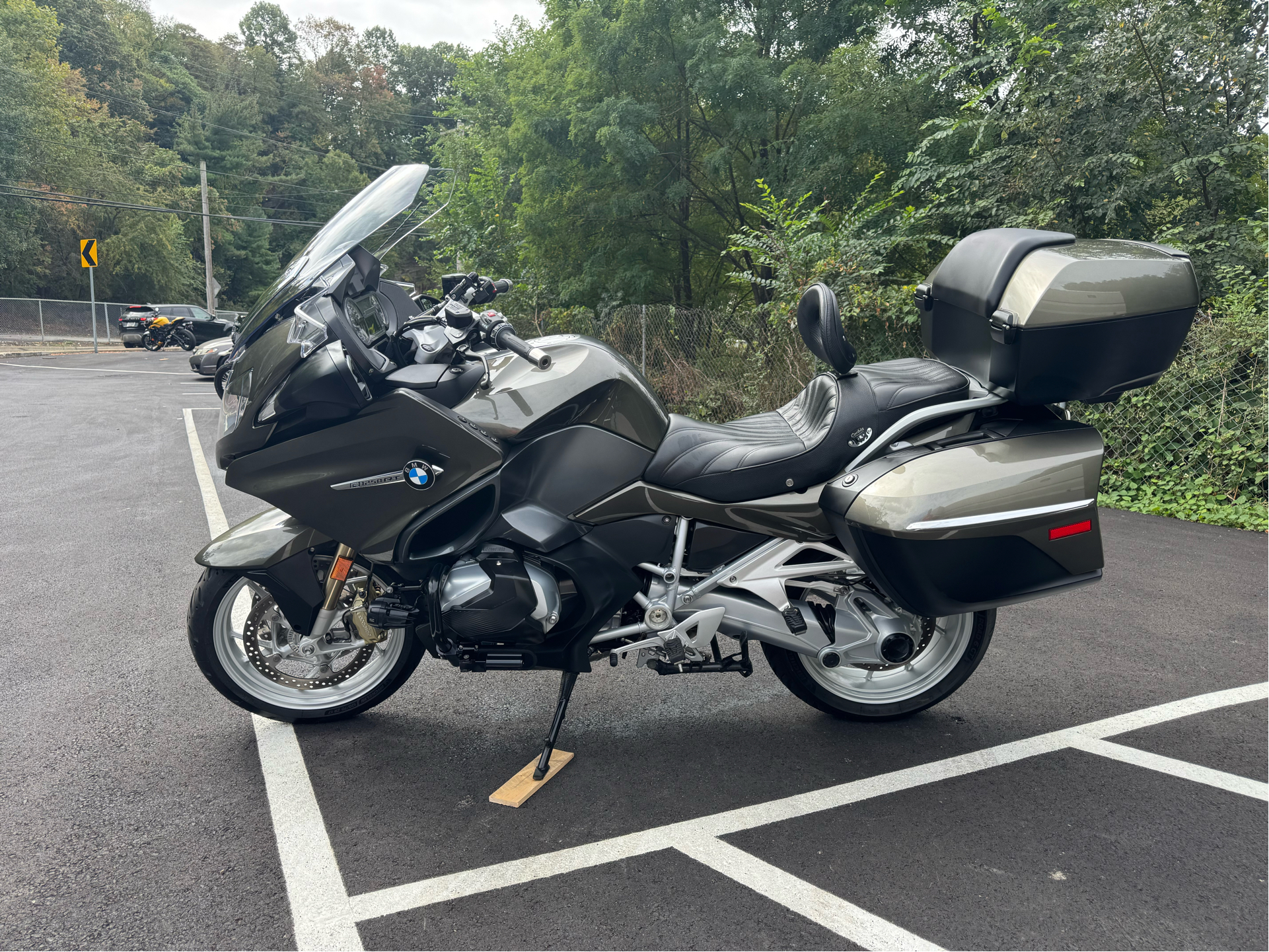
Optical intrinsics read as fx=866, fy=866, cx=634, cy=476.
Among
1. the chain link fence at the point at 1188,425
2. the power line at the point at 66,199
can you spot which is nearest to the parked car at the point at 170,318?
the power line at the point at 66,199

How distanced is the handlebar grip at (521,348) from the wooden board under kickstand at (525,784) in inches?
52.0

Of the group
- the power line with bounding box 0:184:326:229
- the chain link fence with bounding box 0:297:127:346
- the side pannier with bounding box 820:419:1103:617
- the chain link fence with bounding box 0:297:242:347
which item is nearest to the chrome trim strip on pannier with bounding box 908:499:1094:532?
the side pannier with bounding box 820:419:1103:617

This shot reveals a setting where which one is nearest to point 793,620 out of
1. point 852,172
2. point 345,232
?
point 345,232

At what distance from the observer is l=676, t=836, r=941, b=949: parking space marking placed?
6.91ft

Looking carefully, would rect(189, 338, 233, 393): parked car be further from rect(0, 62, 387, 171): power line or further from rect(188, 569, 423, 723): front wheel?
rect(0, 62, 387, 171): power line

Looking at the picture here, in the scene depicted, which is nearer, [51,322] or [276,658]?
[276,658]

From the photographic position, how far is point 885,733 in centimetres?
313

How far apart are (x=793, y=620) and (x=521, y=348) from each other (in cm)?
123

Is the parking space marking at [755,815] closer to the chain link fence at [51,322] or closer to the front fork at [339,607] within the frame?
the front fork at [339,607]

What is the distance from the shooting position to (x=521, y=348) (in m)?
2.50

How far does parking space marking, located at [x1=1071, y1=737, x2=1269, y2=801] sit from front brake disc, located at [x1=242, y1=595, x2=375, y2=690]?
102 inches

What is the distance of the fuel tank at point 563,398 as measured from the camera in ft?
8.59

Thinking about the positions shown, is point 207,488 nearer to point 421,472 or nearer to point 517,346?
point 421,472

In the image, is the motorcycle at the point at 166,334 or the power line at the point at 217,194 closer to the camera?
the motorcycle at the point at 166,334
